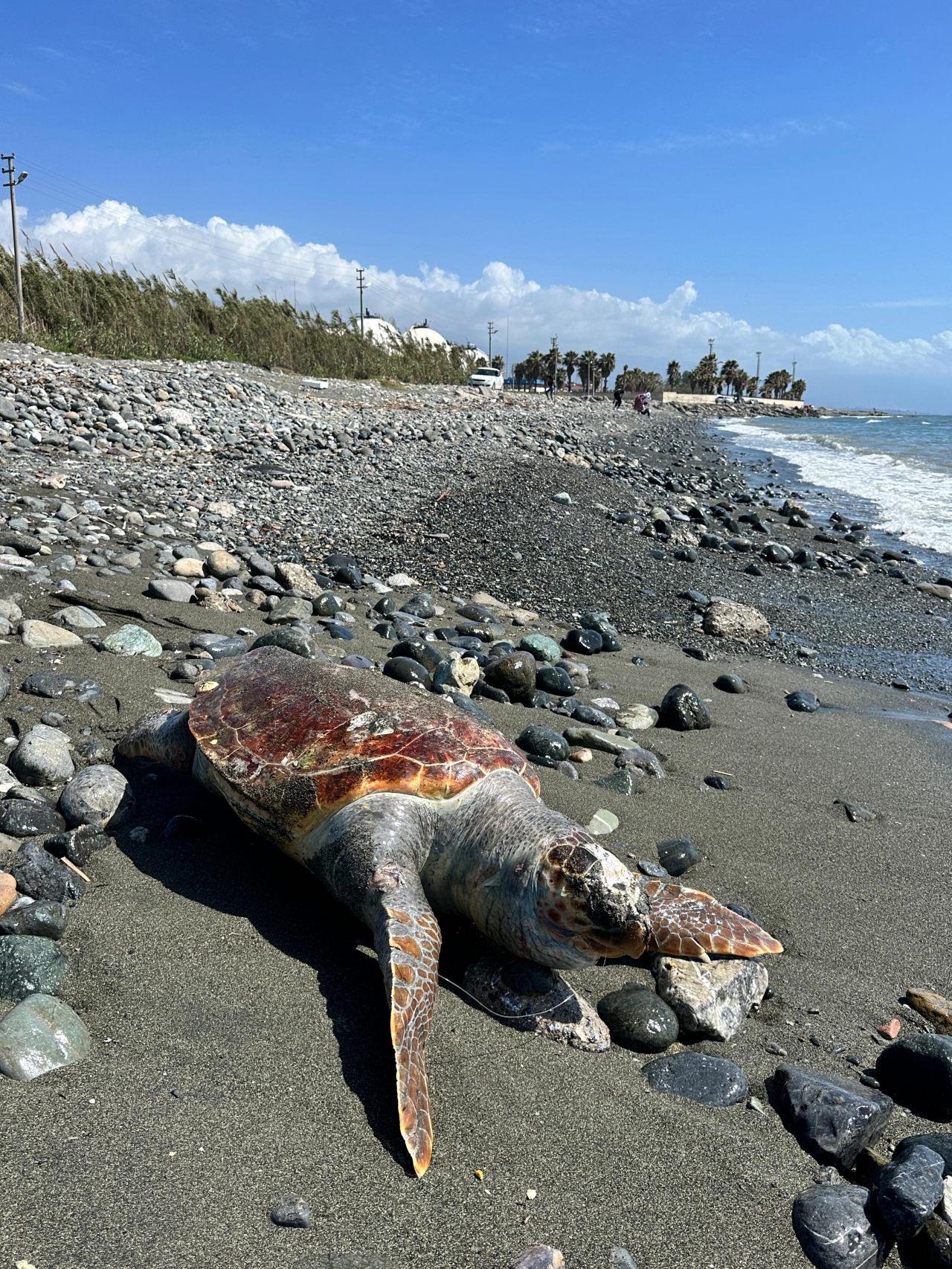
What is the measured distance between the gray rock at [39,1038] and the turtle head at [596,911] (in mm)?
1382

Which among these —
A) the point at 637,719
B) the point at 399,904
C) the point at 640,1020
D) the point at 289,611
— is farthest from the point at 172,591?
the point at 640,1020

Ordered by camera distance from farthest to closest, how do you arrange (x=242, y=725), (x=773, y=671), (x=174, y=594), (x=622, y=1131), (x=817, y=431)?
(x=817, y=431)
(x=773, y=671)
(x=174, y=594)
(x=242, y=725)
(x=622, y=1131)

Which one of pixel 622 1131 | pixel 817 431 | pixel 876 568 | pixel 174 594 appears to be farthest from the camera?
pixel 817 431

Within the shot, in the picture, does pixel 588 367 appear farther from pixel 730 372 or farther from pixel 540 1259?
pixel 540 1259

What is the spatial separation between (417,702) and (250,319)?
21990mm

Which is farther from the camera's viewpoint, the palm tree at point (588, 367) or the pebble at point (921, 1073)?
the palm tree at point (588, 367)

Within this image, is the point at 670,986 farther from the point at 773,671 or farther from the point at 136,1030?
the point at 773,671

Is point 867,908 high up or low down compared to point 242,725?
down

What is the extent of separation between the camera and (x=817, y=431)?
2197 inches

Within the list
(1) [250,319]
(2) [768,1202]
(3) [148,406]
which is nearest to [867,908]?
(2) [768,1202]

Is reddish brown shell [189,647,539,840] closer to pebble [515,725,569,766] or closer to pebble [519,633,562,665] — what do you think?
pebble [515,725,569,766]

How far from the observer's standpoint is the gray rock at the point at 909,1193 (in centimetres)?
200

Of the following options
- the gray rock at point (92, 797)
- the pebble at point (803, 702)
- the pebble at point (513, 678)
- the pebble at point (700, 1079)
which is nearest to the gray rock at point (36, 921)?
the gray rock at point (92, 797)

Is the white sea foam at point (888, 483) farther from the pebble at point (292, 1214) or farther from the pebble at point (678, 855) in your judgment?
the pebble at point (292, 1214)
